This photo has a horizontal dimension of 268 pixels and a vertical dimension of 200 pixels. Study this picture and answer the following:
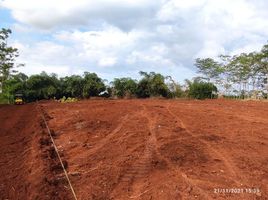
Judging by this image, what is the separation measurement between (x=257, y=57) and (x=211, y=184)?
109 feet

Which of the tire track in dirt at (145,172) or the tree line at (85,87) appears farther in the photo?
the tree line at (85,87)

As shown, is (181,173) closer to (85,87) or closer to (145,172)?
(145,172)

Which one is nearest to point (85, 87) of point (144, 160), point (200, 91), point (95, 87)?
point (95, 87)

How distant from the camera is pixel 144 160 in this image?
27.1ft

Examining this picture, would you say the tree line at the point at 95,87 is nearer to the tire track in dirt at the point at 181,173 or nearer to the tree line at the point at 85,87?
the tree line at the point at 85,87

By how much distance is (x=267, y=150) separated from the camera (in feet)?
29.2

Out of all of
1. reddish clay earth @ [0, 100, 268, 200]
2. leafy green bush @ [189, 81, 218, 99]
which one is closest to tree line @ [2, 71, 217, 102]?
leafy green bush @ [189, 81, 218, 99]

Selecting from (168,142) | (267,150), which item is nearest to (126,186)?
(168,142)

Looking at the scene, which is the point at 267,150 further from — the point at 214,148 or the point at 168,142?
the point at 168,142

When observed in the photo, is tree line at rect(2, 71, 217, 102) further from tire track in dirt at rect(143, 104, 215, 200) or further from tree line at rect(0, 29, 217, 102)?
tire track in dirt at rect(143, 104, 215, 200)

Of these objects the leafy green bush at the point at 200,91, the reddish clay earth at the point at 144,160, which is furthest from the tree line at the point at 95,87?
the reddish clay earth at the point at 144,160

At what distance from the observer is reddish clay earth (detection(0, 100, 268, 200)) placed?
→ 272 inches

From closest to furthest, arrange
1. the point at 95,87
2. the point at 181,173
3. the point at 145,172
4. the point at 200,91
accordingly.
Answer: the point at 181,173 → the point at 145,172 → the point at 200,91 → the point at 95,87

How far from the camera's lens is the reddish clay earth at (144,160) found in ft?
22.6
